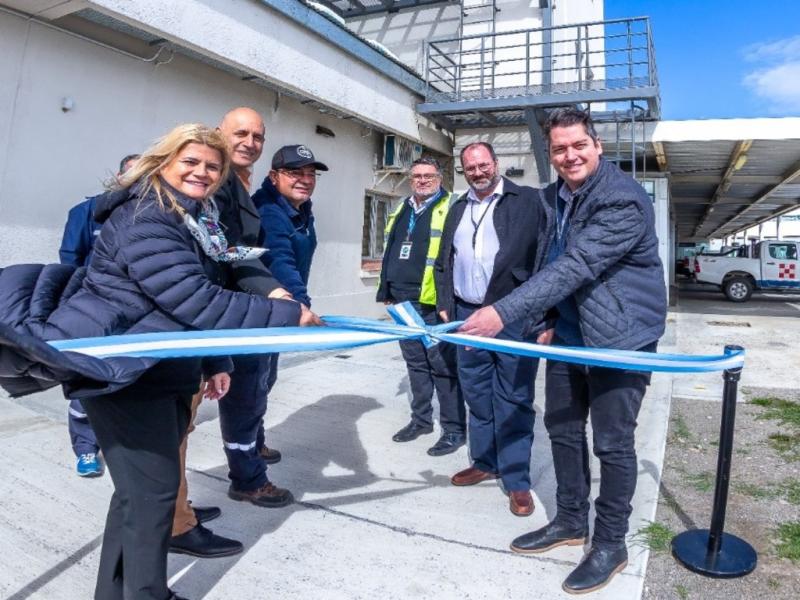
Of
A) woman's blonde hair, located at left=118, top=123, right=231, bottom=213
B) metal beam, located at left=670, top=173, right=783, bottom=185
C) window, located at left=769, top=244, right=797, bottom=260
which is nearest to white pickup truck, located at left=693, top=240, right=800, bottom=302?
window, located at left=769, top=244, right=797, bottom=260

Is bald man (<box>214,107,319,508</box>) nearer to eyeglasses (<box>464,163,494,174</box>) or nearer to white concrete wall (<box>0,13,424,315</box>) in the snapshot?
eyeglasses (<box>464,163,494,174</box>)

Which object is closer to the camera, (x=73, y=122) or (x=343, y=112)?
(x=73, y=122)

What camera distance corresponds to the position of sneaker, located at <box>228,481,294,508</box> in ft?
9.55

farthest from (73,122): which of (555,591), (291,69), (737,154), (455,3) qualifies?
(737,154)

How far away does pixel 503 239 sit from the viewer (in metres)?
3.11

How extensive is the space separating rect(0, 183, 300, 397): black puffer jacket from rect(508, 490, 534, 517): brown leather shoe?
5.89 feet

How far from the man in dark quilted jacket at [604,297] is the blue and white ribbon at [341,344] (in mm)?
107

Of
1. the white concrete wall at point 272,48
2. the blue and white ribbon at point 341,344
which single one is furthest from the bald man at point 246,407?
the white concrete wall at point 272,48

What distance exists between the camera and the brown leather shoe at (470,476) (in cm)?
327

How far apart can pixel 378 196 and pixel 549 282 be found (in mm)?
7809

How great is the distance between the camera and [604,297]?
2.22 meters

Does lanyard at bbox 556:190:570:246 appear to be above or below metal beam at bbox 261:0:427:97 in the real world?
below

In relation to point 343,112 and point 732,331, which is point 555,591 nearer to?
point 343,112

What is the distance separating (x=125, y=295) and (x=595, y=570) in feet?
6.72
